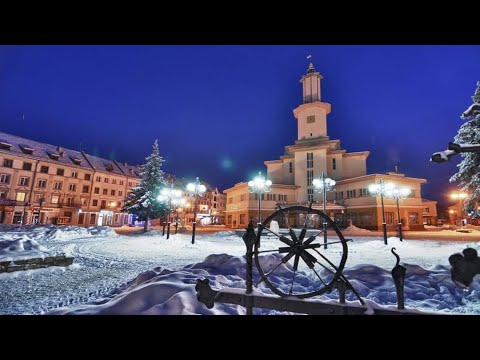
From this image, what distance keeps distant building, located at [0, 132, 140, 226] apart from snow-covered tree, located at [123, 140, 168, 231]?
13.2 m

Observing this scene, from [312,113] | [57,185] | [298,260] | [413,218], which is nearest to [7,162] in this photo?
[57,185]

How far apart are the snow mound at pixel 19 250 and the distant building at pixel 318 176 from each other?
98.7 ft

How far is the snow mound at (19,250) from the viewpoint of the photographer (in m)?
8.09

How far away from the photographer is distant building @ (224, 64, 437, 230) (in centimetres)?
3538

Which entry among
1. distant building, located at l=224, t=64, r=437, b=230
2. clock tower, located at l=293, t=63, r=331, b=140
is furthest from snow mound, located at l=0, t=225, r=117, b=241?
clock tower, located at l=293, t=63, r=331, b=140

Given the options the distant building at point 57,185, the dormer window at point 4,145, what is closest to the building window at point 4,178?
the distant building at point 57,185

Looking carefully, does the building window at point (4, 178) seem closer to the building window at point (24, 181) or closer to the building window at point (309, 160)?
the building window at point (24, 181)

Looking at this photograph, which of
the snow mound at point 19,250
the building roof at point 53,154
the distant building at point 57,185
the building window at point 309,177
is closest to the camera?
the snow mound at point 19,250
